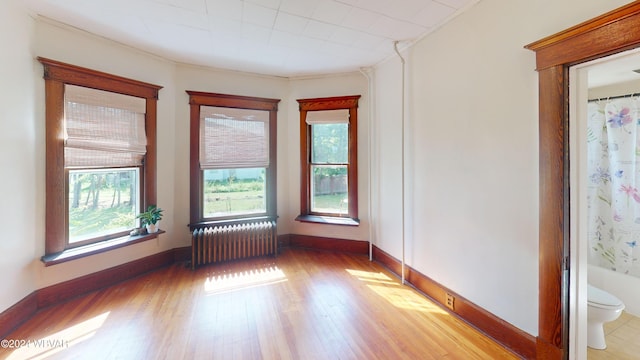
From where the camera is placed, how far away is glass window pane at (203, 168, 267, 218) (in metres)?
3.65

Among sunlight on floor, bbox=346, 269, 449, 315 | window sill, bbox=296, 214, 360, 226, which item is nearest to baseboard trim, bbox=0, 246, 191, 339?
window sill, bbox=296, 214, 360, 226

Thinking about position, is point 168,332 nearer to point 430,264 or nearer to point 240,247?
point 240,247

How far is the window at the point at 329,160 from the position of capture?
12.3ft

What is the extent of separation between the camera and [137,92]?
2992 millimetres

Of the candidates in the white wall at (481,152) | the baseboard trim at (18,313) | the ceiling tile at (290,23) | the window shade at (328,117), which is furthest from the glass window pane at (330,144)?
the baseboard trim at (18,313)

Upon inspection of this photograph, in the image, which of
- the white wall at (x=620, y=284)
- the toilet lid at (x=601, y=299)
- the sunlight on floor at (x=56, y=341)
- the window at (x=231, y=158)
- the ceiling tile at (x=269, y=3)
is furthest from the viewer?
the window at (x=231, y=158)

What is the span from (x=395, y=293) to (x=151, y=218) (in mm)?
2919

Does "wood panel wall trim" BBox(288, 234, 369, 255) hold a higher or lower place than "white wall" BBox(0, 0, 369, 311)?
lower

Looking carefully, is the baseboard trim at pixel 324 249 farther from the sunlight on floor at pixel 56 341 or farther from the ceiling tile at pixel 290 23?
the ceiling tile at pixel 290 23

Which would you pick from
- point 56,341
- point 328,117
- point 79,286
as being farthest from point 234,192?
point 56,341

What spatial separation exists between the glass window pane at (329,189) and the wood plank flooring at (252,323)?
1.13 m

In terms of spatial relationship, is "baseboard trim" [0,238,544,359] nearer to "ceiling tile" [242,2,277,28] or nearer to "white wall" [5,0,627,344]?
"white wall" [5,0,627,344]

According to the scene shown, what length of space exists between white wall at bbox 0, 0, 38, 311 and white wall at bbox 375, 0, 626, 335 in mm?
3539

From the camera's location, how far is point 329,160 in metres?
3.93
